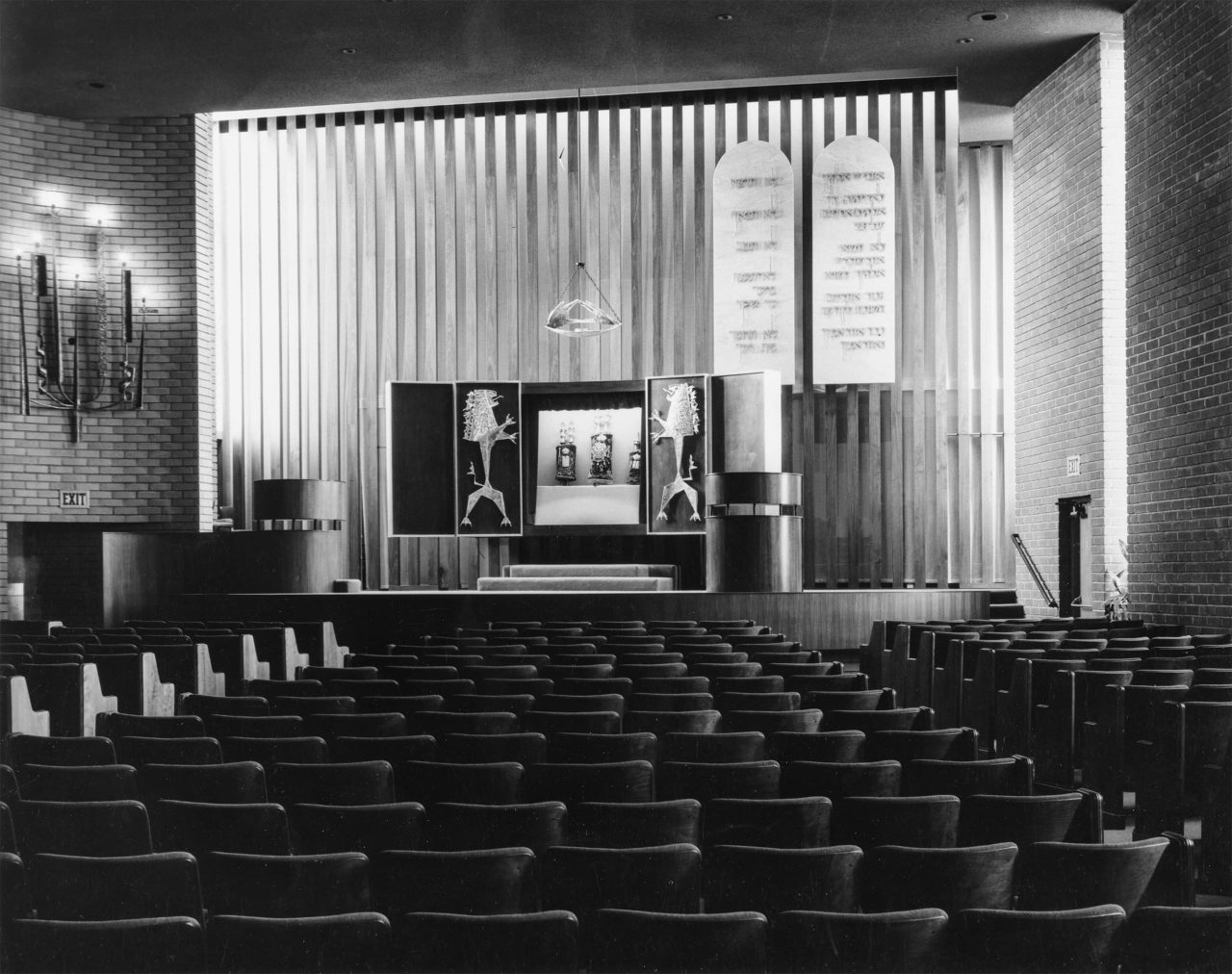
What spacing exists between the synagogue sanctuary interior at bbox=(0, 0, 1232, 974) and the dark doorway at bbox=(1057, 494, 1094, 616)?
0.20m

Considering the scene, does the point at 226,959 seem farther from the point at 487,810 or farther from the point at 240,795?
the point at 240,795

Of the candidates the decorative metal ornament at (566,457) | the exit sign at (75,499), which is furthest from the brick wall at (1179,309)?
the exit sign at (75,499)

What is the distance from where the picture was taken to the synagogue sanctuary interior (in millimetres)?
2250

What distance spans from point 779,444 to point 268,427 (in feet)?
18.6

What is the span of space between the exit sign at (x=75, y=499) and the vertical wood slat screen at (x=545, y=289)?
156 centimetres

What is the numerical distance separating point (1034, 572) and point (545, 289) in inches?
229

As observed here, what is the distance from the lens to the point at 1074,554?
1013 cm

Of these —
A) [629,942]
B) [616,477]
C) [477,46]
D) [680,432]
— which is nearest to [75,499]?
[616,477]

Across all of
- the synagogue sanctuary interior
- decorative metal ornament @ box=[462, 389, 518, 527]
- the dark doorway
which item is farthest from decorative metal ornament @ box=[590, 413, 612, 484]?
the dark doorway

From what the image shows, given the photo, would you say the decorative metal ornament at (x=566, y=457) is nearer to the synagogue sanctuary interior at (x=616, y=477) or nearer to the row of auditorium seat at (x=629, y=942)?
the synagogue sanctuary interior at (x=616, y=477)

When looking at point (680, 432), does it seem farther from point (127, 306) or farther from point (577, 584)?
point (127, 306)

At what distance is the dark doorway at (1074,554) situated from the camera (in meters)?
9.91

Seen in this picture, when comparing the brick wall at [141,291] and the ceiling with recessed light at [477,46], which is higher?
the ceiling with recessed light at [477,46]

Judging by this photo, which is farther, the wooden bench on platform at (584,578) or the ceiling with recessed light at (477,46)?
the wooden bench on platform at (584,578)
